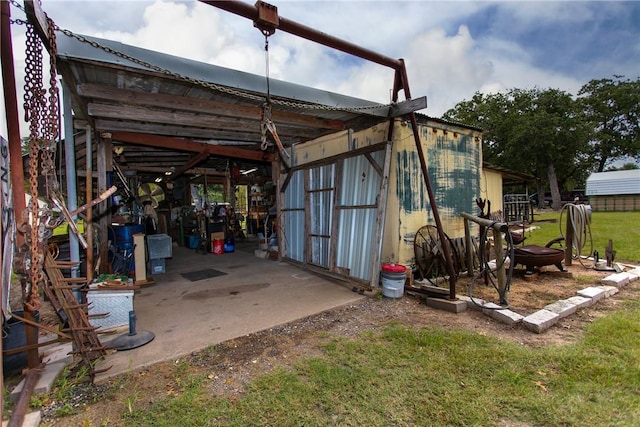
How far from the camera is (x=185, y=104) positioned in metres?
4.05

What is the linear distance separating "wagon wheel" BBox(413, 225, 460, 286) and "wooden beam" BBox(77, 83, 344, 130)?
269cm

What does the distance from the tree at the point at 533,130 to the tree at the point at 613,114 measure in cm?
192

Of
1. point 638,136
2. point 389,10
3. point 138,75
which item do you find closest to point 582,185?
point 638,136

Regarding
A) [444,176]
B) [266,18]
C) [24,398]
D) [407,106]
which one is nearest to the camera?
[24,398]

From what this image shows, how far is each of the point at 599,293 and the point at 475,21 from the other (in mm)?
4608

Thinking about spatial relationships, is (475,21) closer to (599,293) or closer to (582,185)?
(599,293)

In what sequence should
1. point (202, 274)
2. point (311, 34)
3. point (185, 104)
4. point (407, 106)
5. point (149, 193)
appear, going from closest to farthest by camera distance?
point (311, 34)
point (185, 104)
point (407, 106)
point (202, 274)
point (149, 193)

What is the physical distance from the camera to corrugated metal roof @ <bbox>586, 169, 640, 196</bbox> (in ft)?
75.3

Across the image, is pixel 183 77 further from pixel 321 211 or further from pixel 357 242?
pixel 321 211

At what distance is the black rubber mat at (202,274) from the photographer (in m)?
6.00

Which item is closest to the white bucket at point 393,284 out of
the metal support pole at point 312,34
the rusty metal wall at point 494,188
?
the metal support pole at point 312,34

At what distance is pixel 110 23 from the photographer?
3.13 meters

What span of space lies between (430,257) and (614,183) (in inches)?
1122

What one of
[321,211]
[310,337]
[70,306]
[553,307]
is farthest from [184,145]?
[553,307]
